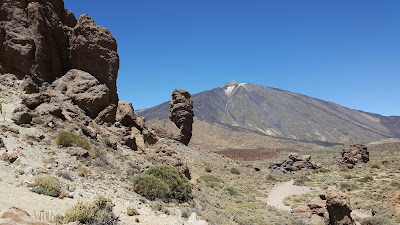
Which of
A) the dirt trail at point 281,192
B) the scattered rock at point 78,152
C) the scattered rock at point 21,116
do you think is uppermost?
the scattered rock at point 21,116

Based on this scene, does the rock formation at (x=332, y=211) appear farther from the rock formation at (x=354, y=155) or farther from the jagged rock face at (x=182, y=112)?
the rock formation at (x=354, y=155)

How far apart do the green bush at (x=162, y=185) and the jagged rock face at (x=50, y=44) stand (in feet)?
23.8

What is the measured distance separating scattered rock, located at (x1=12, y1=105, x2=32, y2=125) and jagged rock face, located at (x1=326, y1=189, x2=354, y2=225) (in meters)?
15.7

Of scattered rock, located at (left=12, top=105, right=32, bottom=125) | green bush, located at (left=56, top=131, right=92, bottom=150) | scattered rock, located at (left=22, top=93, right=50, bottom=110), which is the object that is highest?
scattered rock, located at (left=22, top=93, right=50, bottom=110)

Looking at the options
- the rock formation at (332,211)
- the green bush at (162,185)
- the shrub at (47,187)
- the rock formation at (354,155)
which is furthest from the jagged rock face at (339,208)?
the rock formation at (354,155)

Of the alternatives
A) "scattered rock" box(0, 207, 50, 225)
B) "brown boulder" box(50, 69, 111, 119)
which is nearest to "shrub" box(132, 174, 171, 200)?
"scattered rock" box(0, 207, 50, 225)

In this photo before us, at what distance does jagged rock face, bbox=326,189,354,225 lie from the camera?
12383 millimetres

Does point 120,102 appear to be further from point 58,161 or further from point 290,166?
point 290,166

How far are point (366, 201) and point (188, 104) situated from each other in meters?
33.1

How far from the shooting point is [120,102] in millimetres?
20469

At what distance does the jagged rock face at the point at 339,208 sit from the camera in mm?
12383

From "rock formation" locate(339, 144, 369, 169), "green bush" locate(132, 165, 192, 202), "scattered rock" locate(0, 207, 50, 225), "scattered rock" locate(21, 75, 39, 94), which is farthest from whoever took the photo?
"rock formation" locate(339, 144, 369, 169)

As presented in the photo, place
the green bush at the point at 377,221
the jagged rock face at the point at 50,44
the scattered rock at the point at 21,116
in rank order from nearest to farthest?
the scattered rock at the point at 21,116 < the green bush at the point at 377,221 < the jagged rock face at the point at 50,44

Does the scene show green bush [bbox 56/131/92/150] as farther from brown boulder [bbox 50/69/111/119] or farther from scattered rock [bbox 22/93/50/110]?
brown boulder [bbox 50/69/111/119]
